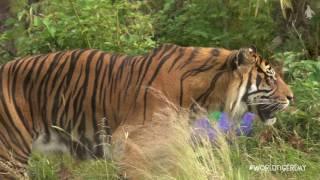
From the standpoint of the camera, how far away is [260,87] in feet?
17.2

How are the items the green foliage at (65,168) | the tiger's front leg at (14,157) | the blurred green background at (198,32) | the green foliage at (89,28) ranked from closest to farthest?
the tiger's front leg at (14,157)
the green foliage at (65,168)
the blurred green background at (198,32)
the green foliage at (89,28)

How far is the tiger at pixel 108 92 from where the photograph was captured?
512cm

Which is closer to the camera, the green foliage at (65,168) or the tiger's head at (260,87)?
the tiger's head at (260,87)

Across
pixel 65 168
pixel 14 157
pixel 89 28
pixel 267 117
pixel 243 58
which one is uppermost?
pixel 243 58

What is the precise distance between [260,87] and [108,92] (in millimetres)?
1041

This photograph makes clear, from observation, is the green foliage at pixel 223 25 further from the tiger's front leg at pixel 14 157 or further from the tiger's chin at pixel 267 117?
the tiger's front leg at pixel 14 157

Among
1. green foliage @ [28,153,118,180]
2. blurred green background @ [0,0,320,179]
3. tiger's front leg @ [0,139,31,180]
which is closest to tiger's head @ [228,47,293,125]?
blurred green background @ [0,0,320,179]

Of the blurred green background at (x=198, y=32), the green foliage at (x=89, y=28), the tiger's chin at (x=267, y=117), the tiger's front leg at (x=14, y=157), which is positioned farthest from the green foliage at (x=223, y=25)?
the tiger's front leg at (x=14, y=157)

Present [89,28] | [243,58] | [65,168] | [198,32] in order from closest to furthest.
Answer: [243,58] → [65,168] → [89,28] → [198,32]

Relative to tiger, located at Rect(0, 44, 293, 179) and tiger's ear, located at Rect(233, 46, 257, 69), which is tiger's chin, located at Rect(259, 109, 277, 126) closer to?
tiger, located at Rect(0, 44, 293, 179)

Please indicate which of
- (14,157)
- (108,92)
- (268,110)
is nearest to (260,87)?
(268,110)

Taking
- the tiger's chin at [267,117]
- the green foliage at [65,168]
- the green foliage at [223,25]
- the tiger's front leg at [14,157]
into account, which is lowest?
the green foliage at [65,168]

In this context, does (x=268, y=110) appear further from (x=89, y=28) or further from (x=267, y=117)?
(x=89, y=28)

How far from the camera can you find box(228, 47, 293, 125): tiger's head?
513 cm
